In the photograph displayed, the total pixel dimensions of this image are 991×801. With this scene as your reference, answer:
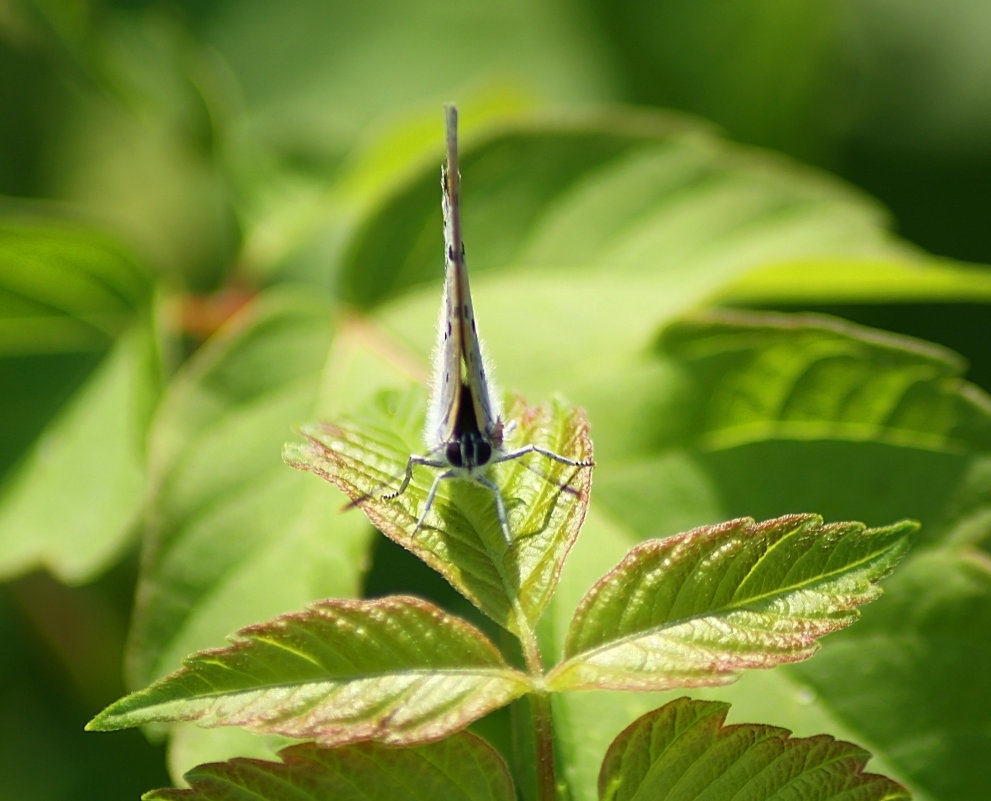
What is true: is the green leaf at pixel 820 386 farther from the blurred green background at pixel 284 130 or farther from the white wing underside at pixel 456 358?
the blurred green background at pixel 284 130

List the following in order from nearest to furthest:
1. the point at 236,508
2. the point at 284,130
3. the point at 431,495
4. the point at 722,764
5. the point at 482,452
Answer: the point at 722,764 < the point at 431,495 < the point at 482,452 < the point at 236,508 < the point at 284,130

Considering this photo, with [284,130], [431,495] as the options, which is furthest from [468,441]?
[284,130]

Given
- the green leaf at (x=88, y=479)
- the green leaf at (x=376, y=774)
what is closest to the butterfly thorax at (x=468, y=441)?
the green leaf at (x=376, y=774)

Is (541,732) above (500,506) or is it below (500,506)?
below

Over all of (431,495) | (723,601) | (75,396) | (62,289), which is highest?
(62,289)

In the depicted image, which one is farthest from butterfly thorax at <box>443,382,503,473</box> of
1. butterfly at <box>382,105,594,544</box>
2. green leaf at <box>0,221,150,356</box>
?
green leaf at <box>0,221,150,356</box>

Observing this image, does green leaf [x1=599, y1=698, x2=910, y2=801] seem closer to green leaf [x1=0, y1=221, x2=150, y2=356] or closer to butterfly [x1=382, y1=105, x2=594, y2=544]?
butterfly [x1=382, y1=105, x2=594, y2=544]

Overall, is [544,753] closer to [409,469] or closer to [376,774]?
[376,774]
